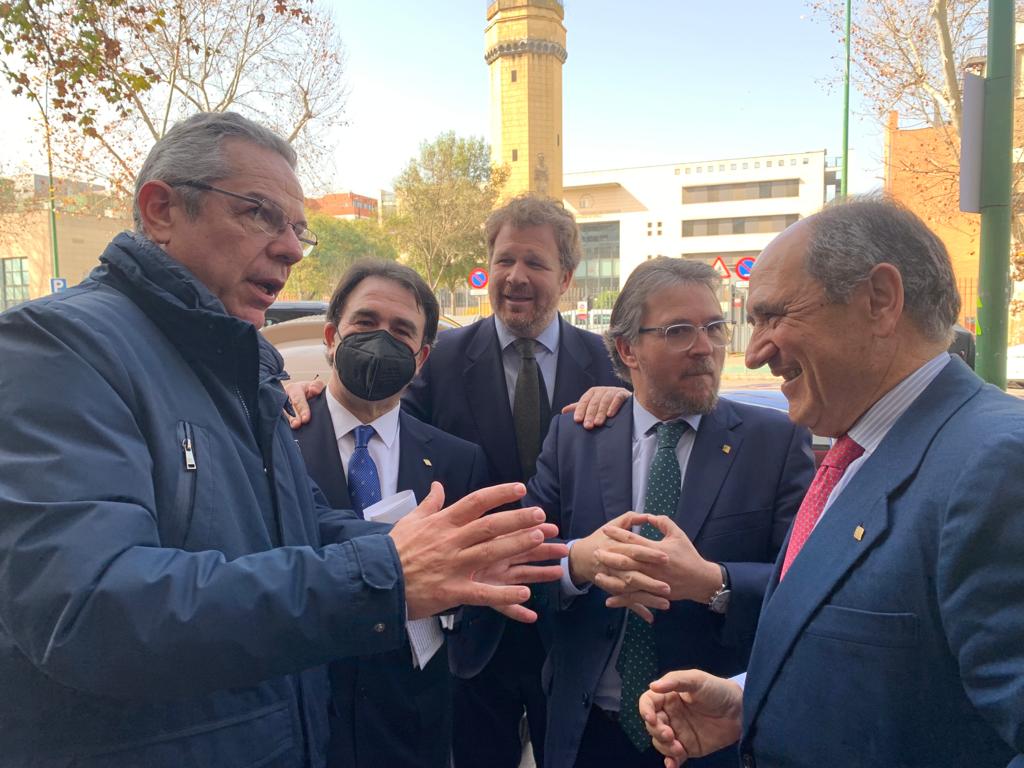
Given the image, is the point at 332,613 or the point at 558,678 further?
the point at 558,678

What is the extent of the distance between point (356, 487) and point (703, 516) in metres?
1.25

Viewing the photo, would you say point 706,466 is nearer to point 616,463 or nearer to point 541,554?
point 616,463

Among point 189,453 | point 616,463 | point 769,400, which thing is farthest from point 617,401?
point 769,400

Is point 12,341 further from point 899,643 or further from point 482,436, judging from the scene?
point 482,436

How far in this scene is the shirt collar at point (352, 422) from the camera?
2727 mm

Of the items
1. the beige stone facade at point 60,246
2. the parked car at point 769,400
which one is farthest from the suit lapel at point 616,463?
the beige stone facade at point 60,246

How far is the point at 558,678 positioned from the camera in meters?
2.30

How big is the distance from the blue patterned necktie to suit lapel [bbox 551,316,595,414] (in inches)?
37.3

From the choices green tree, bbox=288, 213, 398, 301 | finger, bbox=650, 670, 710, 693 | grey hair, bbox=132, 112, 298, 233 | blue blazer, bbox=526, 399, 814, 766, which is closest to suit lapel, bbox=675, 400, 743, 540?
blue blazer, bbox=526, 399, 814, 766

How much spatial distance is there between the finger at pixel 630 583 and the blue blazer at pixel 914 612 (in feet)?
1.23

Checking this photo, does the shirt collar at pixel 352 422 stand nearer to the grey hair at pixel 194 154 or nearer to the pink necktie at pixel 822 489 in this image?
the grey hair at pixel 194 154

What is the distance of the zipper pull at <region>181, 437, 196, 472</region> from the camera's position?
1375 mm

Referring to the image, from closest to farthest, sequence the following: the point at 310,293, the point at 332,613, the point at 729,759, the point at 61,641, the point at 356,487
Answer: the point at 61,641
the point at 332,613
the point at 729,759
the point at 356,487
the point at 310,293

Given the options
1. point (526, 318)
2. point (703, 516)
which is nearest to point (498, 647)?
point (703, 516)
